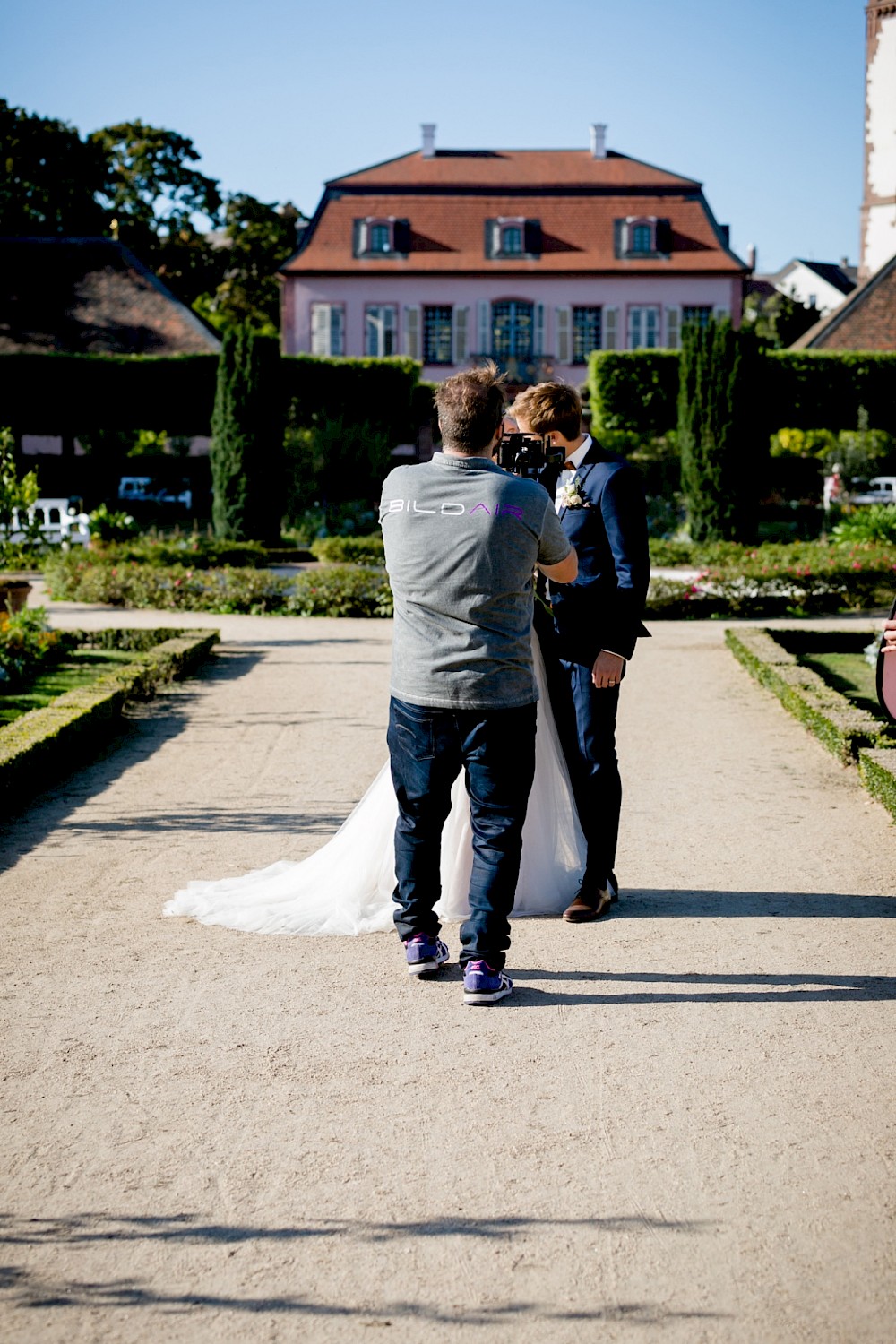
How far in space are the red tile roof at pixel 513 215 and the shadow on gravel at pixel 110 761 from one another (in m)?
34.1

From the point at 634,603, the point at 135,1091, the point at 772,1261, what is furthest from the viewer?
the point at 634,603

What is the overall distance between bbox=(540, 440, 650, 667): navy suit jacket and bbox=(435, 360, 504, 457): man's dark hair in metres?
0.77

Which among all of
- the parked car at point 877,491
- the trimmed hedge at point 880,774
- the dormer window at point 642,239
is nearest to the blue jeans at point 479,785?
the trimmed hedge at point 880,774

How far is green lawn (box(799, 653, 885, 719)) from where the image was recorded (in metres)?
10.1

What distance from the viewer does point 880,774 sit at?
6945 mm

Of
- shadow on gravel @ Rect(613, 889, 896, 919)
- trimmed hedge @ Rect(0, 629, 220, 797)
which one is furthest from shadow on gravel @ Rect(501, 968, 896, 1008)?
trimmed hedge @ Rect(0, 629, 220, 797)

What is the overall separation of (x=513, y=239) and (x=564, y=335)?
3258 millimetres

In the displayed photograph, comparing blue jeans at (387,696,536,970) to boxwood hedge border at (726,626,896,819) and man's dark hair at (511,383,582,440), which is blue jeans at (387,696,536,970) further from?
boxwood hedge border at (726,626,896,819)

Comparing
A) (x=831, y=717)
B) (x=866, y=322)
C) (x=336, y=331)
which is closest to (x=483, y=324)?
(x=336, y=331)

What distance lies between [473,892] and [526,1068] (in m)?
0.74

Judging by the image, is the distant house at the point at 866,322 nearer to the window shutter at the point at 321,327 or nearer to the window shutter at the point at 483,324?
the window shutter at the point at 483,324

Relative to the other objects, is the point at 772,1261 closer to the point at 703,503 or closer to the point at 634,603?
the point at 634,603

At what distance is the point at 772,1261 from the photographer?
2.75 metres

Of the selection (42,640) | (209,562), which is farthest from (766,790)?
(209,562)
